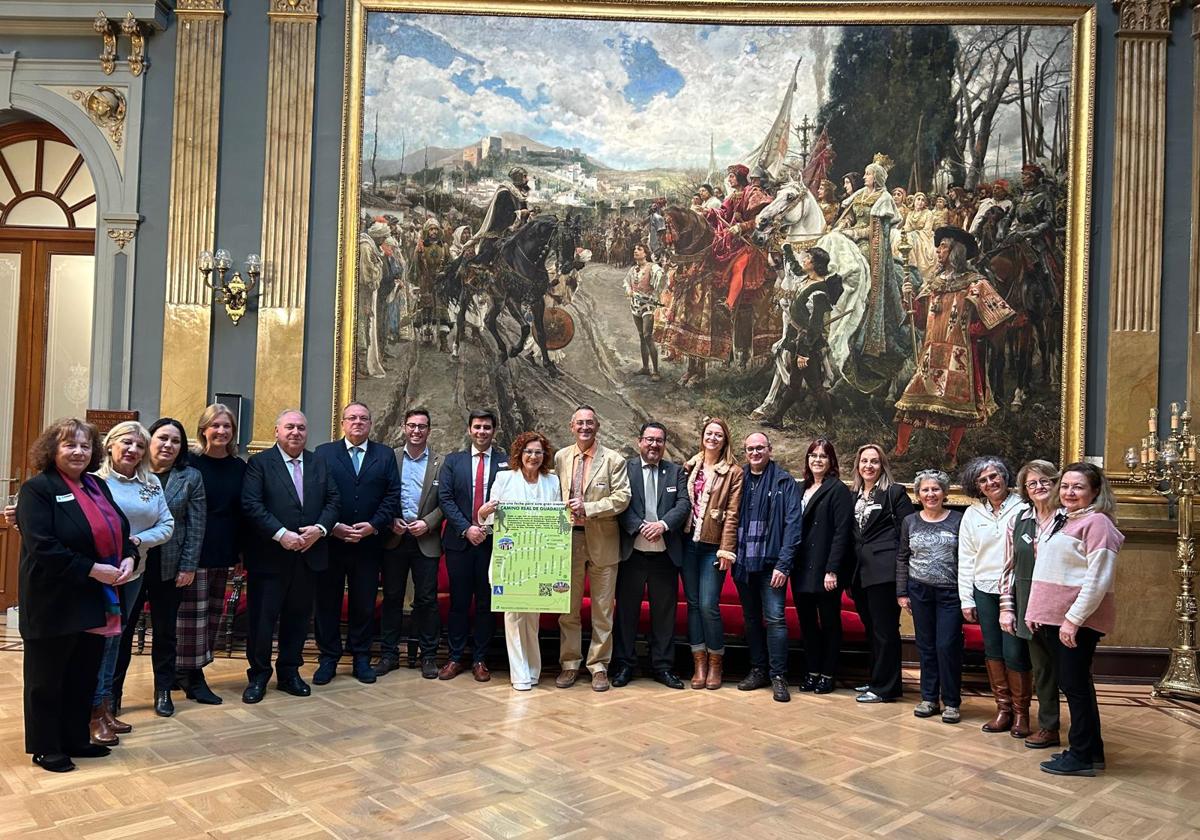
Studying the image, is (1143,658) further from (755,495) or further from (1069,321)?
(755,495)

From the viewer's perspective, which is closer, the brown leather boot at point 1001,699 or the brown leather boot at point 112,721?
the brown leather boot at point 112,721

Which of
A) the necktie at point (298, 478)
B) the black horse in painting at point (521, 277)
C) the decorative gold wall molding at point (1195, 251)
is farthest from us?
the black horse in painting at point (521, 277)

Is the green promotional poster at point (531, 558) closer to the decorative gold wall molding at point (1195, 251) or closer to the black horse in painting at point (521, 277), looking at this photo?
the black horse in painting at point (521, 277)

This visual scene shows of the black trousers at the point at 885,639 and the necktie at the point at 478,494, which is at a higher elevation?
the necktie at the point at 478,494

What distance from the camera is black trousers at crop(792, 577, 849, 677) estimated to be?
6316 millimetres

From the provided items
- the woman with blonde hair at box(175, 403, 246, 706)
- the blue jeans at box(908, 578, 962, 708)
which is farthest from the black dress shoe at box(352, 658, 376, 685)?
the blue jeans at box(908, 578, 962, 708)

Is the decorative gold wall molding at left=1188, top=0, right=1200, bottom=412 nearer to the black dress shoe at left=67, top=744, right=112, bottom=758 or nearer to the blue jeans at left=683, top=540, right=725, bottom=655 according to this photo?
the blue jeans at left=683, top=540, right=725, bottom=655

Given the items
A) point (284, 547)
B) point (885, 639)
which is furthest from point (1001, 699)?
point (284, 547)

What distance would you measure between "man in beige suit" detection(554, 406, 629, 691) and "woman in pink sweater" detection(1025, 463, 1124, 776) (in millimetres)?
2733

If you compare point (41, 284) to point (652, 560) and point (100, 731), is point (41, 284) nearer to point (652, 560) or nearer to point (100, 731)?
point (100, 731)

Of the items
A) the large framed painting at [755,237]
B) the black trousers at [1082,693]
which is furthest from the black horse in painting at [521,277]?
the black trousers at [1082,693]

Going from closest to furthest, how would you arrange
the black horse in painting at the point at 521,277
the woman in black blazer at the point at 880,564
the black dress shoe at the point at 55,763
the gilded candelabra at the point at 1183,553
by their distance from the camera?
the black dress shoe at the point at 55,763 < the woman in black blazer at the point at 880,564 < the gilded candelabra at the point at 1183,553 < the black horse in painting at the point at 521,277

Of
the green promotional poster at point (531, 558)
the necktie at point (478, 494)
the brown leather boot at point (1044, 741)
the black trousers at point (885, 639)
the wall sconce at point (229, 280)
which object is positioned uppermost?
the wall sconce at point (229, 280)

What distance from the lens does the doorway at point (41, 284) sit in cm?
837
